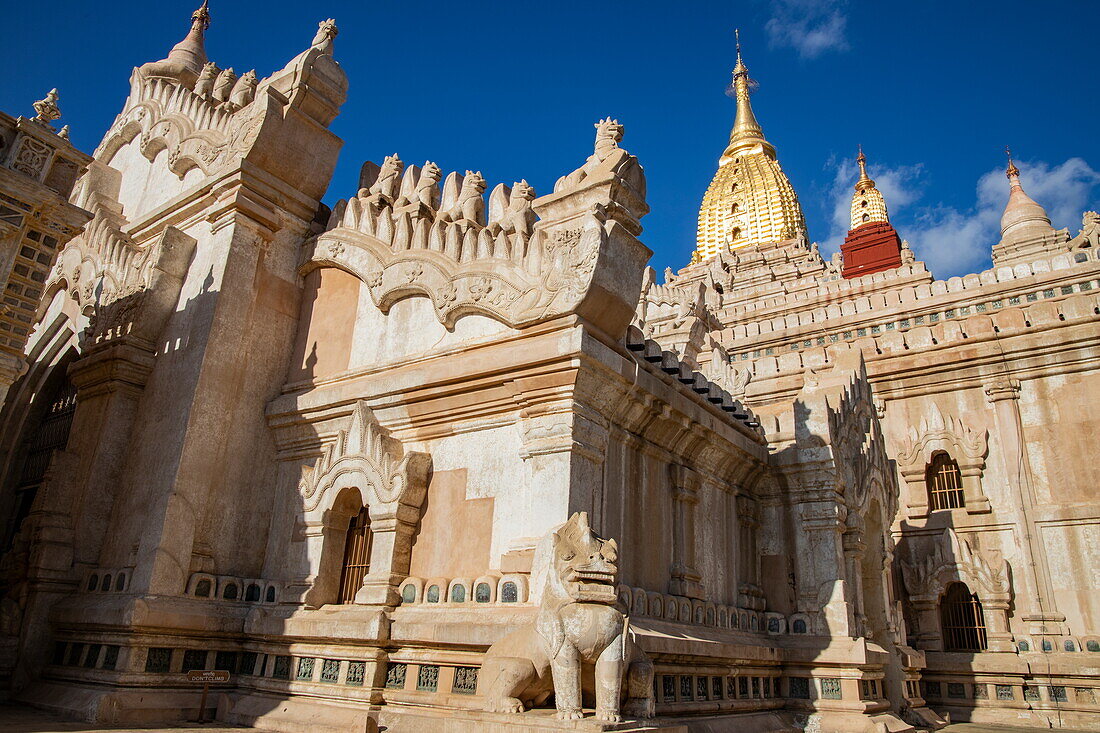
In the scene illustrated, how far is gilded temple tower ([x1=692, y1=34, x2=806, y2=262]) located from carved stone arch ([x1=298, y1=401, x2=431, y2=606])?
49.2 metres

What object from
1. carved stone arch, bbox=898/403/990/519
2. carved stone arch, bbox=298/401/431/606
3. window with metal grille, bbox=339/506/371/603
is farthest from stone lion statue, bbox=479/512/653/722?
carved stone arch, bbox=898/403/990/519

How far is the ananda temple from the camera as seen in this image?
8172 millimetres

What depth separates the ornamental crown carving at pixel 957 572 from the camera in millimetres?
16969

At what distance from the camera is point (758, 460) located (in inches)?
453

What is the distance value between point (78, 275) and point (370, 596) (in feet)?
27.5

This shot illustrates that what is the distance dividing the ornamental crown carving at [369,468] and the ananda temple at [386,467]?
0.04 meters

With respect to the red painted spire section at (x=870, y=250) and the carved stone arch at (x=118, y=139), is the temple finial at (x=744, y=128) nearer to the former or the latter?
the red painted spire section at (x=870, y=250)

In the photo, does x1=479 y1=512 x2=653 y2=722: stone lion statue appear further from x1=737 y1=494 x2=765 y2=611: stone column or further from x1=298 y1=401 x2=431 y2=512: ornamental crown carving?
x1=737 y1=494 x2=765 y2=611: stone column

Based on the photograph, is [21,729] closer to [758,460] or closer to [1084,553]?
[758,460]

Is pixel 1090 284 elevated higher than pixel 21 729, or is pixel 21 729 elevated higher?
pixel 1090 284

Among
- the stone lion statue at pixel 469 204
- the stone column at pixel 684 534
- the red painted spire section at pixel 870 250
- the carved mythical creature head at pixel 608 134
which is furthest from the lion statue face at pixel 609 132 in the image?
the red painted spire section at pixel 870 250

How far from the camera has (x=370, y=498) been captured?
928 cm

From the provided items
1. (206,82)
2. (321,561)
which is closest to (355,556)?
(321,561)

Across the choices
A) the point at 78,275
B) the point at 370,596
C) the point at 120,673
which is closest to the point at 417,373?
the point at 370,596
